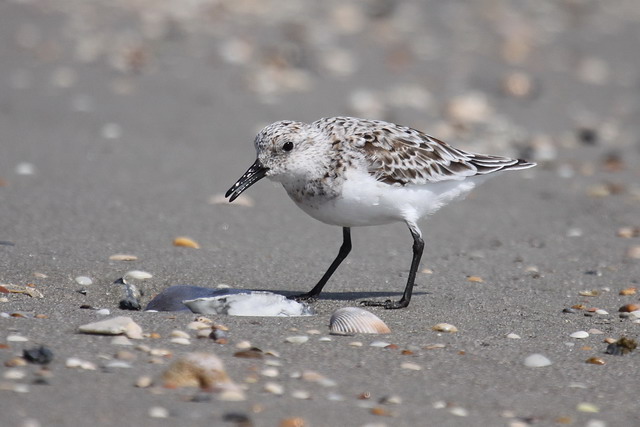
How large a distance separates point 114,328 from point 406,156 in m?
1.91

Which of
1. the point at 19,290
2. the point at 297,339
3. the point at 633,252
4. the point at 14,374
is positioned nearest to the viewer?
the point at 14,374

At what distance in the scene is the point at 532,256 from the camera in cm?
610

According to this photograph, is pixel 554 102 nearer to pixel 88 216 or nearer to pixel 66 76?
pixel 66 76

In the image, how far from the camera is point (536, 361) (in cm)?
402

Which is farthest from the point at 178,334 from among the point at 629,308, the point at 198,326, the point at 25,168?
the point at 25,168

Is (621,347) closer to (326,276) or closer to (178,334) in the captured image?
(326,276)

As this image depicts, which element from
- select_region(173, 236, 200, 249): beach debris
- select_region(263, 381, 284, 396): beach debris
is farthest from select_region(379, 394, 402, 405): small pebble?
select_region(173, 236, 200, 249): beach debris

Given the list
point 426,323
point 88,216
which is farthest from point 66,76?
point 426,323

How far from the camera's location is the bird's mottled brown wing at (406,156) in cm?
497

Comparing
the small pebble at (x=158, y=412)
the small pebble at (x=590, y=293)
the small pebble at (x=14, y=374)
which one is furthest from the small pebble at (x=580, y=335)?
the small pebble at (x=14, y=374)

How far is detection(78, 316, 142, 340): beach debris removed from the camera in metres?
3.93

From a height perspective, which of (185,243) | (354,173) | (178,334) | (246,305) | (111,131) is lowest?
(178,334)

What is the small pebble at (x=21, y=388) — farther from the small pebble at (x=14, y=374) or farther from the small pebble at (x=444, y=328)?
the small pebble at (x=444, y=328)

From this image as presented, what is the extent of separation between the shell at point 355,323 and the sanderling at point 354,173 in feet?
1.67
